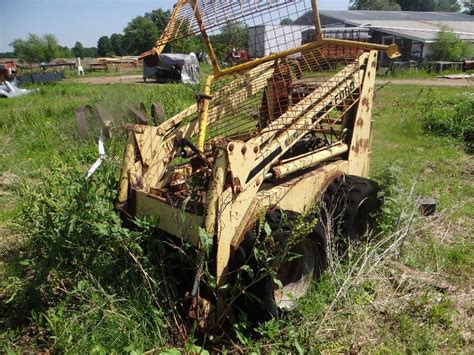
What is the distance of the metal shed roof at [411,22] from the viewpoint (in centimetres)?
3297

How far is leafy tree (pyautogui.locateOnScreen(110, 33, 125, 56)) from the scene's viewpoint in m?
95.6

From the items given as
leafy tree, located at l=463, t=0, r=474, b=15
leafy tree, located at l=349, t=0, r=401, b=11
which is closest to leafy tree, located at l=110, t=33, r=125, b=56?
leafy tree, located at l=349, t=0, r=401, b=11

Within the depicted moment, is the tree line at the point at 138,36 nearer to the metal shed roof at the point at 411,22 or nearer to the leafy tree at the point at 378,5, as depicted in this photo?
the leafy tree at the point at 378,5

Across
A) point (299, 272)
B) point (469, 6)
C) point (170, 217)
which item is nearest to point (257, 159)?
point (170, 217)

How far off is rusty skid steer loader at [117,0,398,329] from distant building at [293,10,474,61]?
23361mm

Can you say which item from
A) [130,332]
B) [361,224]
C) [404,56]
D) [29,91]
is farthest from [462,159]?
[404,56]

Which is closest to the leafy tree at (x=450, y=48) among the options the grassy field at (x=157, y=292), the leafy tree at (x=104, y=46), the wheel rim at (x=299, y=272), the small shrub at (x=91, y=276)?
the grassy field at (x=157, y=292)

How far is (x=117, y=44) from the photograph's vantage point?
10200cm

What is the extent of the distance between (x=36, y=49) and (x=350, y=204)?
240ft

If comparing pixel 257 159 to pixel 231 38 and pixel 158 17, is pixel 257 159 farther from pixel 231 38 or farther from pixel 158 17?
pixel 158 17

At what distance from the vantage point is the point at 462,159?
7168 mm

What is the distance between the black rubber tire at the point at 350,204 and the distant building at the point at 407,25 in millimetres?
23993

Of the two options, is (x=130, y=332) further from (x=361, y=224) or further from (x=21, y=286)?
(x=361, y=224)

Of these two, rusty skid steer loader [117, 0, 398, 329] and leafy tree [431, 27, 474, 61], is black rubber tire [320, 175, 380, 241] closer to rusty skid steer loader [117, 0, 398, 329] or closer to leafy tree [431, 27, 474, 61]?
rusty skid steer loader [117, 0, 398, 329]
